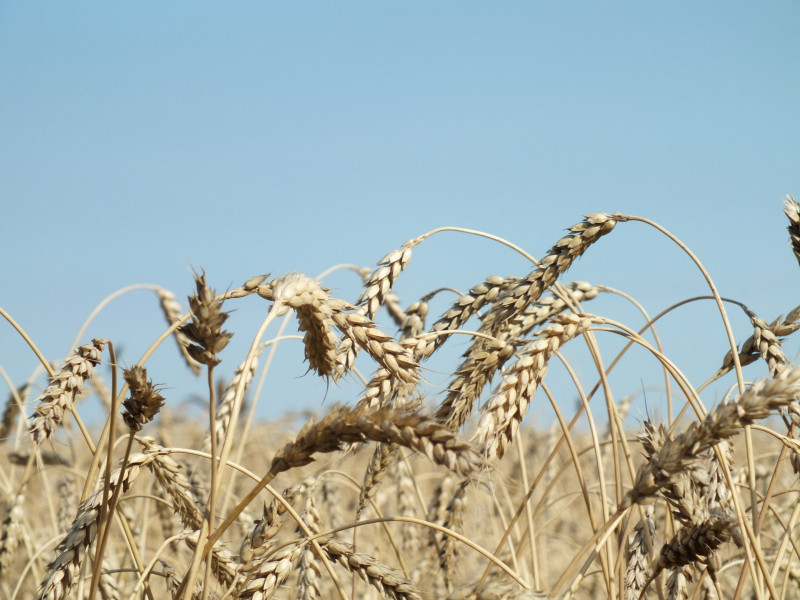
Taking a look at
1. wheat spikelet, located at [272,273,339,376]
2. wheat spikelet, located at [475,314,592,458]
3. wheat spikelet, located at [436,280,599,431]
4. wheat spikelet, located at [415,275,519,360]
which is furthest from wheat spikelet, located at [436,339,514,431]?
wheat spikelet, located at [415,275,519,360]

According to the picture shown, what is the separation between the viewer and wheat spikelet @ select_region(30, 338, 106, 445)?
1.76 metres

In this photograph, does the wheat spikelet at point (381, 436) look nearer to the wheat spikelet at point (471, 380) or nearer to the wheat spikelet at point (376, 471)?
the wheat spikelet at point (471, 380)

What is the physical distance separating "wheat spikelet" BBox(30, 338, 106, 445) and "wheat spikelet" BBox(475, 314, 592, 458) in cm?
100

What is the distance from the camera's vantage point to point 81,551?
182 cm

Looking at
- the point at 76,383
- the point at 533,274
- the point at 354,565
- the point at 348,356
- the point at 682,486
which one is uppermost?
the point at 533,274

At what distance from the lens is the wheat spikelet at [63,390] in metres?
1.76

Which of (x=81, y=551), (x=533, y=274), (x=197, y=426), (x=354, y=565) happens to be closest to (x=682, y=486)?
(x=533, y=274)

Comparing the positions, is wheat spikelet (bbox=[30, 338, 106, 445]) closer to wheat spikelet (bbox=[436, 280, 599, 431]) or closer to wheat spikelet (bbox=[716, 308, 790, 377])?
wheat spikelet (bbox=[436, 280, 599, 431])

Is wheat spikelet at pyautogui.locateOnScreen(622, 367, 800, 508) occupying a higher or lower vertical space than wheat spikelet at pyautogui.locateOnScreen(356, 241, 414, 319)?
lower

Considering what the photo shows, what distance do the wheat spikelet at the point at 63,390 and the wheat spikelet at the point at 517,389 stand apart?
1001 mm

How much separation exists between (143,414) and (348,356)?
662mm

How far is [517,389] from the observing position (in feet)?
5.73

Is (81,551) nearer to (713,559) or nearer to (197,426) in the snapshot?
(713,559)

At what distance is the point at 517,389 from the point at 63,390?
1142 millimetres
